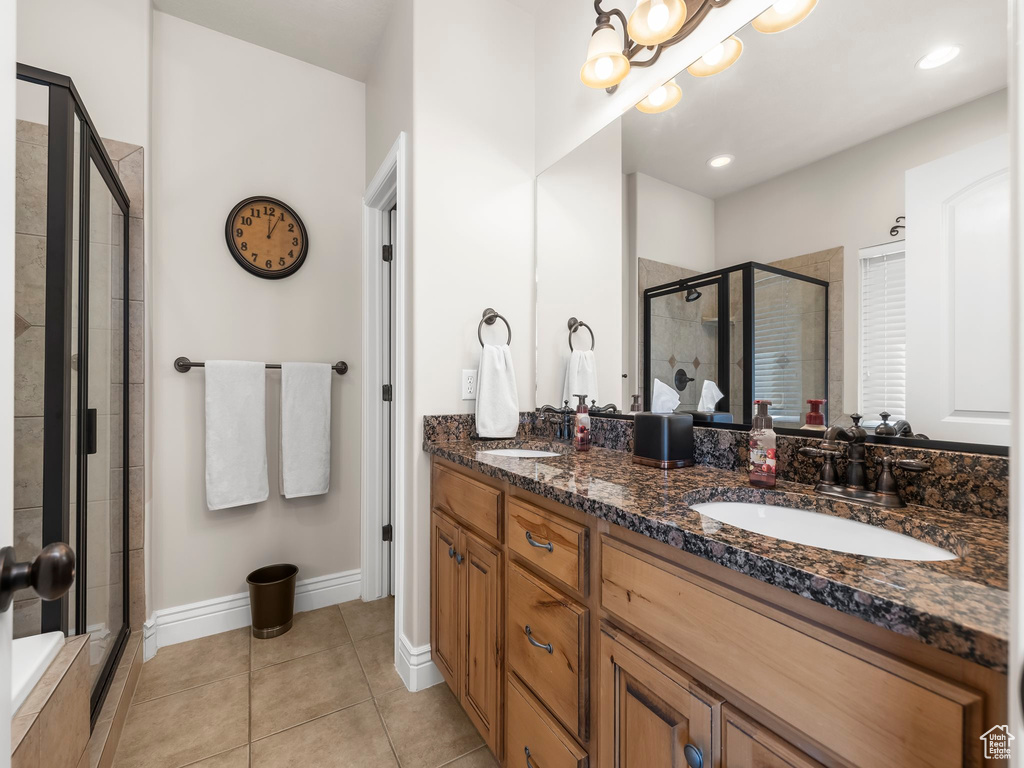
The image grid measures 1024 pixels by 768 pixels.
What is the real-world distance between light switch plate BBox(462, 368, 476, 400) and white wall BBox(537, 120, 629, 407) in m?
0.30

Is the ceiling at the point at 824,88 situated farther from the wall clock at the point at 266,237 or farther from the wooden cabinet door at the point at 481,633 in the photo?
the wall clock at the point at 266,237

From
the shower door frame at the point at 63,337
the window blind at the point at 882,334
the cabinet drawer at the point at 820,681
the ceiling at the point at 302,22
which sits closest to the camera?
the cabinet drawer at the point at 820,681

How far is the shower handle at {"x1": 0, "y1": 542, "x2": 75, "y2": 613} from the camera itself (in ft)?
1.55

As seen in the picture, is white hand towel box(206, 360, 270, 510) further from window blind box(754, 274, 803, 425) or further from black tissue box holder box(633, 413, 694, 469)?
window blind box(754, 274, 803, 425)

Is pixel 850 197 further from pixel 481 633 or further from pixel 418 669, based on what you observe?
pixel 418 669

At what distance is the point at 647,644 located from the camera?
784mm

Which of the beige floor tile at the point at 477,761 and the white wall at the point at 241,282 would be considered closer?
the beige floor tile at the point at 477,761

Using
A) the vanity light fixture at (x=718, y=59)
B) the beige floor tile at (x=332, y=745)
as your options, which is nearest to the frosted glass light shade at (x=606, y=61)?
the vanity light fixture at (x=718, y=59)

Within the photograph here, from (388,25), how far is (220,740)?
277cm

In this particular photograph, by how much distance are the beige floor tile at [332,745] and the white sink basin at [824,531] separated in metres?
1.24

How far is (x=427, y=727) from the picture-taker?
1528mm

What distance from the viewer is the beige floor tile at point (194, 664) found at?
5.71ft

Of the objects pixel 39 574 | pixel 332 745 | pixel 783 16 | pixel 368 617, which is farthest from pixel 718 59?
pixel 368 617

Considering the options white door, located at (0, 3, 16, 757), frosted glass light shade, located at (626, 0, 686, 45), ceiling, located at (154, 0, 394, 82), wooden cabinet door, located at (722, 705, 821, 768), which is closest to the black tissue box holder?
wooden cabinet door, located at (722, 705, 821, 768)
